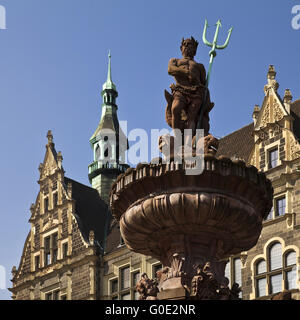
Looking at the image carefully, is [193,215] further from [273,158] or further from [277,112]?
[277,112]

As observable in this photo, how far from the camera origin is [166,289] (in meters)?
14.2

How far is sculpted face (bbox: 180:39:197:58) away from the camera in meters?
16.6

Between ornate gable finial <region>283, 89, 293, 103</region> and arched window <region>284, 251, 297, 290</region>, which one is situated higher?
ornate gable finial <region>283, 89, 293, 103</region>

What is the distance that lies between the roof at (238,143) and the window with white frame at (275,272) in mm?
5522

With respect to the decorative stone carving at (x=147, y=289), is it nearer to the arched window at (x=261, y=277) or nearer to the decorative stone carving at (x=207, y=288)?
the decorative stone carving at (x=207, y=288)

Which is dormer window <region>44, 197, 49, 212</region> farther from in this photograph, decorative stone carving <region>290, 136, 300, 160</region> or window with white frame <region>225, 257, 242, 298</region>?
decorative stone carving <region>290, 136, 300, 160</region>

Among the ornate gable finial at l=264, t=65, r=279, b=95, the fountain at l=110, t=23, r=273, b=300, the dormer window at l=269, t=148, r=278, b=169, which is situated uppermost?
the ornate gable finial at l=264, t=65, r=279, b=95

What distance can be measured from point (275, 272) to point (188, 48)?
1803 centimetres

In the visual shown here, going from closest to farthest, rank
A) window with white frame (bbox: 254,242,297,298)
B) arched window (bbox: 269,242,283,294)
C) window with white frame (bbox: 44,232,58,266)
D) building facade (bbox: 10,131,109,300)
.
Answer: window with white frame (bbox: 254,242,297,298), arched window (bbox: 269,242,283,294), building facade (bbox: 10,131,109,300), window with white frame (bbox: 44,232,58,266)

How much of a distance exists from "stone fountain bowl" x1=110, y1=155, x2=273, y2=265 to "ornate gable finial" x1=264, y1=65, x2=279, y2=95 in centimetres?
2177

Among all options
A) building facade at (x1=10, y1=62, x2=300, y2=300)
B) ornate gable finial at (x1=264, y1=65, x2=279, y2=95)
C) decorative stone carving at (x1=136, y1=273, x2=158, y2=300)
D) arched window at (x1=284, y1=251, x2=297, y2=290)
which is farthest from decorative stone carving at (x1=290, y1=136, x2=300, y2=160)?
decorative stone carving at (x1=136, y1=273, x2=158, y2=300)
